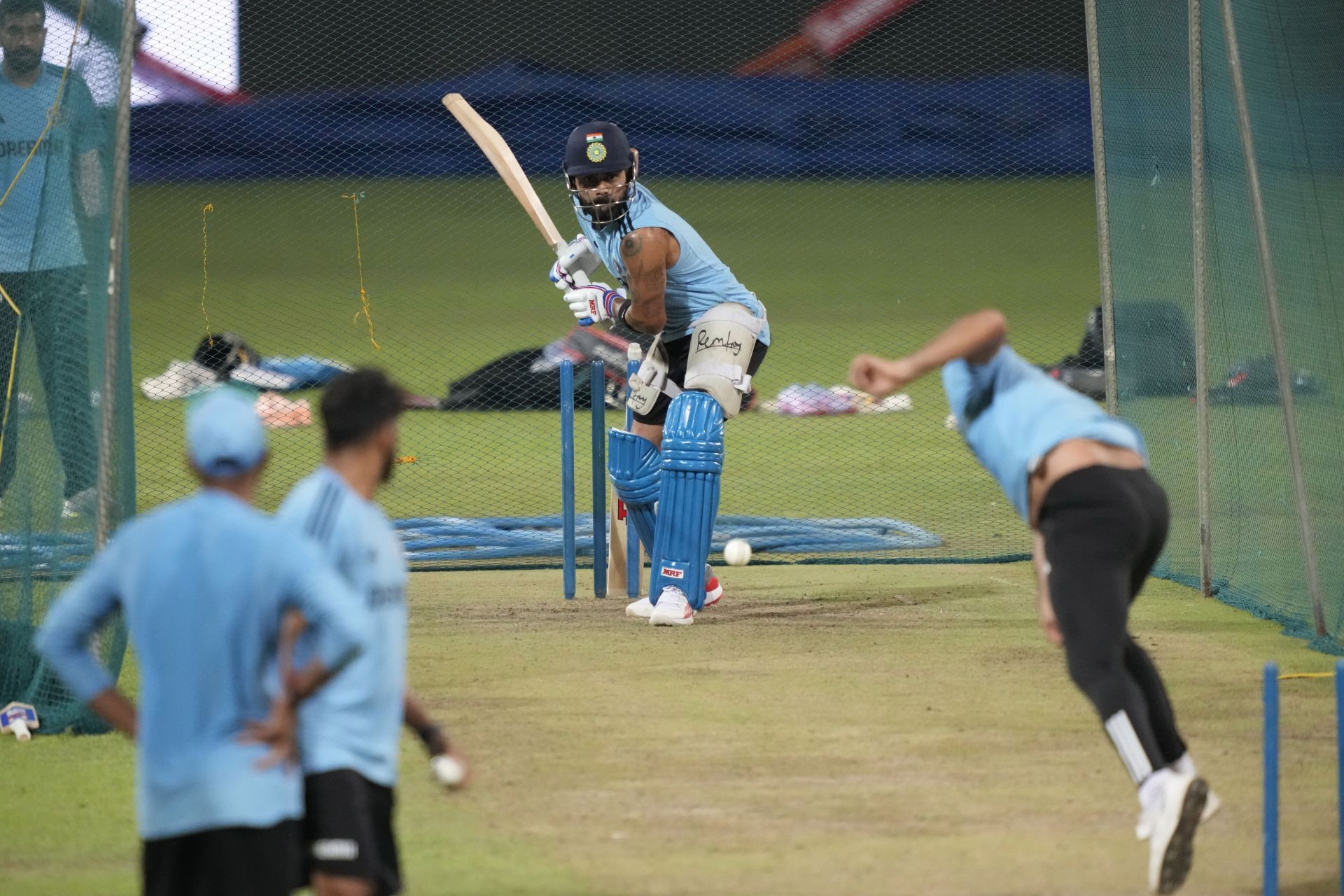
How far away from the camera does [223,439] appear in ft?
10.3

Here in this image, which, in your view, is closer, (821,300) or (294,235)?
(821,300)

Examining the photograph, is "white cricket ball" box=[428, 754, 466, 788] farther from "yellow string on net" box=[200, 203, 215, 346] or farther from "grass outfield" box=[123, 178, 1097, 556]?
"grass outfield" box=[123, 178, 1097, 556]

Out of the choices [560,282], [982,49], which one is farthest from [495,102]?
[560,282]

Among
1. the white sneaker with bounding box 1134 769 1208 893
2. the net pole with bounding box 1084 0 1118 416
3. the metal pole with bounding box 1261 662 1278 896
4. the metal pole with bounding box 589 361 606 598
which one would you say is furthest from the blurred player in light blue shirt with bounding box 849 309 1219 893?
the net pole with bounding box 1084 0 1118 416

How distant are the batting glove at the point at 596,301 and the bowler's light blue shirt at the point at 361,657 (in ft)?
13.9

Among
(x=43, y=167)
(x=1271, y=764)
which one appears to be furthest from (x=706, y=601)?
(x=1271, y=764)

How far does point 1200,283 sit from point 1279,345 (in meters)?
0.89

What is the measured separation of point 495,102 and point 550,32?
2113 mm

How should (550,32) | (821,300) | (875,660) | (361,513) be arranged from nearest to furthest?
(361,513), (875,660), (821,300), (550,32)

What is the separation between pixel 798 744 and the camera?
5.68 meters

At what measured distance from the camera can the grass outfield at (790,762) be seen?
15.0 feet

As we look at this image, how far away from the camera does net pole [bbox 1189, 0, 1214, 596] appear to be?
7652 millimetres

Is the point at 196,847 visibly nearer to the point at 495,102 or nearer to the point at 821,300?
the point at 821,300

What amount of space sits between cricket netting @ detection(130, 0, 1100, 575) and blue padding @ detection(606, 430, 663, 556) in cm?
647
